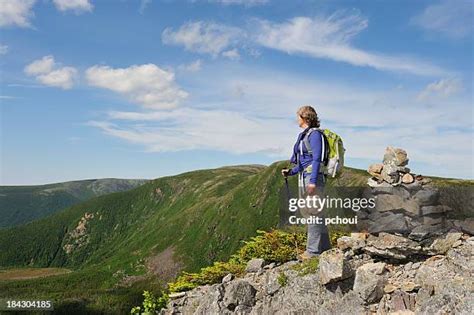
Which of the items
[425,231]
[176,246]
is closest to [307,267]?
[425,231]

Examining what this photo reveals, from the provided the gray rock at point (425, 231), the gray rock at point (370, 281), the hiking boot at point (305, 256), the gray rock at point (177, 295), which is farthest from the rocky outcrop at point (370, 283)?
the gray rock at point (177, 295)

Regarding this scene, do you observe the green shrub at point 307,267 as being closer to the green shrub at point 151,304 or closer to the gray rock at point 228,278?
the gray rock at point 228,278

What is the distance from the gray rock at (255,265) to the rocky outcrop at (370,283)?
475mm

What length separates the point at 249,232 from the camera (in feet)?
352

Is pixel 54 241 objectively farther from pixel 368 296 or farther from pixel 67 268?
pixel 368 296

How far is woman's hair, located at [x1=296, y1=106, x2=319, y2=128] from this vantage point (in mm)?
11109

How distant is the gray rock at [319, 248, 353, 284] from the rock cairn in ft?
5.24

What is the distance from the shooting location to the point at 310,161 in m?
10.8

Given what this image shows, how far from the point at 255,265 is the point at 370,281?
4.31 metres

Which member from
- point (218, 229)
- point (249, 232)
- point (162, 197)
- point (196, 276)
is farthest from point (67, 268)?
point (196, 276)

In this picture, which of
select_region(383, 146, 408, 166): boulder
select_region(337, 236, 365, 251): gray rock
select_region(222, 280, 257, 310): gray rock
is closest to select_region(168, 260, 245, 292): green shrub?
select_region(222, 280, 257, 310): gray rock

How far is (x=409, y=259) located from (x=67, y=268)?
189877 millimetres

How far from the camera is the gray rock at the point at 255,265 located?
43.8 feet

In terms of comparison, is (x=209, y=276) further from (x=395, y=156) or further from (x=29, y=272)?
(x=29, y=272)
